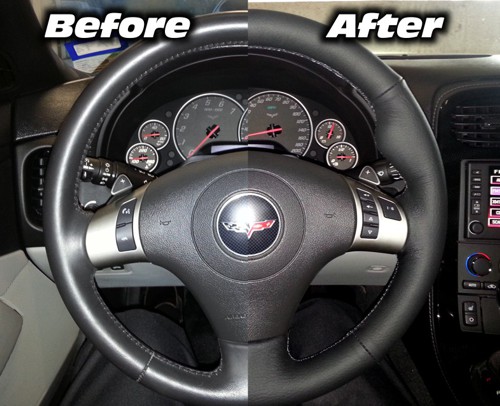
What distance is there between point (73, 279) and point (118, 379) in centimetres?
37

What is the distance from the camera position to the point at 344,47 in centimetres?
79

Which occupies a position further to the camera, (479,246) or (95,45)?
(95,45)

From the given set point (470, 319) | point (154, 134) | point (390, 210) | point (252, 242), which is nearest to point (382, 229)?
point (390, 210)

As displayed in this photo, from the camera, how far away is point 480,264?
1.23 meters

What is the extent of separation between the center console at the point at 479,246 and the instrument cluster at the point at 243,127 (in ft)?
0.84

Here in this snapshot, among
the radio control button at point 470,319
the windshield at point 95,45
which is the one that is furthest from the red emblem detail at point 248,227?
the windshield at point 95,45

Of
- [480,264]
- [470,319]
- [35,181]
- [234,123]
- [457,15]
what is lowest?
[470,319]

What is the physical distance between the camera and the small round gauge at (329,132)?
1.28m

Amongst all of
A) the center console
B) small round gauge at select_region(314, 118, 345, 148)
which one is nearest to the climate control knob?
the center console

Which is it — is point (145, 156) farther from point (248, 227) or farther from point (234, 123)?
point (248, 227)

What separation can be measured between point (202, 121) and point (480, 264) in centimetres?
69

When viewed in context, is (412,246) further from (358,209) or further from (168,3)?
(168,3)

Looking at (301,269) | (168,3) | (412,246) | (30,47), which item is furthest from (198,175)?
(168,3)

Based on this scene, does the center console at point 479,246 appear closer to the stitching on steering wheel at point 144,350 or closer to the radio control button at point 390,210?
the radio control button at point 390,210
